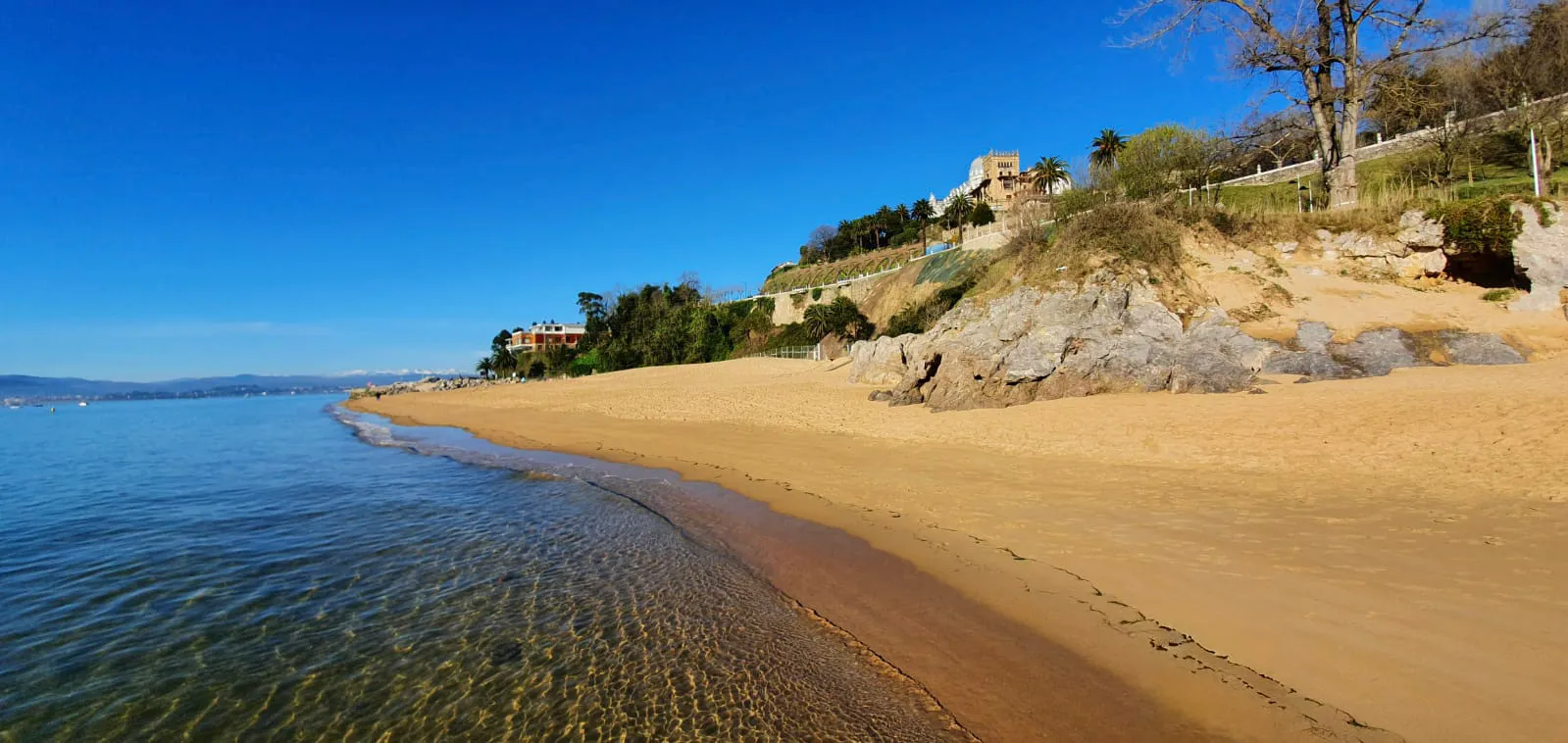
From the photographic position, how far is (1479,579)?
4.79 m

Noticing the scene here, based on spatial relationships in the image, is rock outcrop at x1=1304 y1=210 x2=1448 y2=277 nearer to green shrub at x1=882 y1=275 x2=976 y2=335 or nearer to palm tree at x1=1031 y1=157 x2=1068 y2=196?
green shrub at x1=882 y1=275 x2=976 y2=335

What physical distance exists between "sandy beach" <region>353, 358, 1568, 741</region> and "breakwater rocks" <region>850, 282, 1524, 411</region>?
682mm

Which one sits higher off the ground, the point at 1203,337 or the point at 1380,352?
the point at 1203,337

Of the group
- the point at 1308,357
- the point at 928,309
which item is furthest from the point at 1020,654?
the point at 928,309

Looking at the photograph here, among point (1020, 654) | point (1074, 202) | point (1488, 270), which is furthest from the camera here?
point (1074, 202)

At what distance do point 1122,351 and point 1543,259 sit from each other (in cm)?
876

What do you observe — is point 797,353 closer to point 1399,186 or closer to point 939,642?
point 1399,186

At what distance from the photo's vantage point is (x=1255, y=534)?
6.22 meters

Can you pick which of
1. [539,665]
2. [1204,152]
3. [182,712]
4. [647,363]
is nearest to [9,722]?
[182,712]

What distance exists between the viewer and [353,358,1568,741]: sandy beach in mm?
3713

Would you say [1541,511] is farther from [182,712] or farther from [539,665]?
[182,712]

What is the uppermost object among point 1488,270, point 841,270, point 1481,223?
point 841,270

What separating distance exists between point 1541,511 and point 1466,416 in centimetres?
361

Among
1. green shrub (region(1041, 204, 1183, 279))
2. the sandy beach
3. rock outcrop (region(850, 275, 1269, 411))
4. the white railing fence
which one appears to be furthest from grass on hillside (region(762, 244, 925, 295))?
the sandy beach
